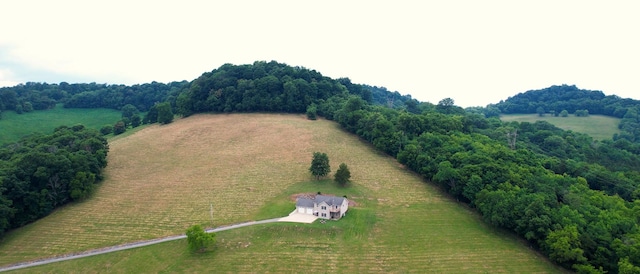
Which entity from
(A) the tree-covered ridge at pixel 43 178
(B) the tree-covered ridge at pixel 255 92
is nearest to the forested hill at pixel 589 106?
(B) the tree-covered ridge at pixel 255 92

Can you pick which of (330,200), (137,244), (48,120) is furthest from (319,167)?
(48,120)

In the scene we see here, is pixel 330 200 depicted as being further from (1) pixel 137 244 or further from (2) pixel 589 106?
(2) pixel 589 106

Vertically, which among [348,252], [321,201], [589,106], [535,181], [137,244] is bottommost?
[137,244]

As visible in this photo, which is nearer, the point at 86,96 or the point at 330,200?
the point at 330,200

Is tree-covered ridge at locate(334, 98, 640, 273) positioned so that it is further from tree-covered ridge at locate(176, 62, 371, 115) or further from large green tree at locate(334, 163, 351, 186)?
tree-covered ridge at locate(176, 62, 371, 115)

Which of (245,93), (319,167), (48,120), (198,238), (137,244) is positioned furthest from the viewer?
(48,120)

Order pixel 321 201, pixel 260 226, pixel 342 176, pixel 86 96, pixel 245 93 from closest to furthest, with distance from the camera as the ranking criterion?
pixel 260 226, pixel 321 201, pixel 342 176, pixel 245 93, pixel 86 96

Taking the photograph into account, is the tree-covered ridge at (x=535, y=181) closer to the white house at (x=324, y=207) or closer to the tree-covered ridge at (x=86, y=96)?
the white house at (x=324, y=207)

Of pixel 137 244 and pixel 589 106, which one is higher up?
pixel 589 106
